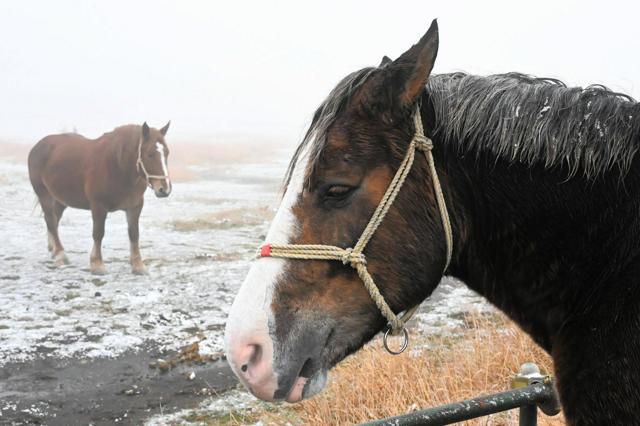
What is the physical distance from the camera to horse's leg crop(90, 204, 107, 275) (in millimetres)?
9242

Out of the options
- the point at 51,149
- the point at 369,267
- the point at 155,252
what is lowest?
the point at 155,252

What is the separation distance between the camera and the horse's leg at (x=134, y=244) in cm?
926

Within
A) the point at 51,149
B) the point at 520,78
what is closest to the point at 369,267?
the point at 520,78

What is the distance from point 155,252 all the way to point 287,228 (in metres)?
10.1

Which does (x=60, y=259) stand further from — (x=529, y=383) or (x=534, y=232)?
(x=534, y=232)

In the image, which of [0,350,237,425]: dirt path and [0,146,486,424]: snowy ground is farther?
[0,146,486,424]: snowy ground

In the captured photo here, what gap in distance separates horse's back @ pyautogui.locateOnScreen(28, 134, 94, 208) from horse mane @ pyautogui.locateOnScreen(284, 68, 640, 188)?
31.1 ft

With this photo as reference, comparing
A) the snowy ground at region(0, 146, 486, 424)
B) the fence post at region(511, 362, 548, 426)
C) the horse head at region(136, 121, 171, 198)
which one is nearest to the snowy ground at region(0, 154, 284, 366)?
the snowy ground at region(0, 146, 486, 424)

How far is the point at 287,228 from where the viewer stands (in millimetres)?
1569

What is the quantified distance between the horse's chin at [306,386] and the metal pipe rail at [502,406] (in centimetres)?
20

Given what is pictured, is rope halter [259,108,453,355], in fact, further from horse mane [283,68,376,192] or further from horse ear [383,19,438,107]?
horse mane [283,68,376,192]

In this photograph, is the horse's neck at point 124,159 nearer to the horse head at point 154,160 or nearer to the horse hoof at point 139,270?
the horse head at point 154,160

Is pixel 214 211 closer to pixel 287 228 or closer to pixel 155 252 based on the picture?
pixel 155 252

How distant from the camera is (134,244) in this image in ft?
30.7
